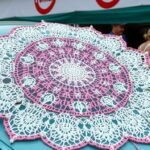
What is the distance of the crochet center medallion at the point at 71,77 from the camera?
812 millimetres

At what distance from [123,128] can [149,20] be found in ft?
6.58

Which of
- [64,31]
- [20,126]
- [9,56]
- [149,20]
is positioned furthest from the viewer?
[149,20]

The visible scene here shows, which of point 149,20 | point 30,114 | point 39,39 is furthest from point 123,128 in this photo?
point 149,20

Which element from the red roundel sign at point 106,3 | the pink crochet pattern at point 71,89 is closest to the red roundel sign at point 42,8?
the red roundel sign at point 106,3

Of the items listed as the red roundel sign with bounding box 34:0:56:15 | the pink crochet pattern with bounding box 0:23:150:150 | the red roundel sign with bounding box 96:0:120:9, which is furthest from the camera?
the red roundel sign with bounding box 34:0:56:15

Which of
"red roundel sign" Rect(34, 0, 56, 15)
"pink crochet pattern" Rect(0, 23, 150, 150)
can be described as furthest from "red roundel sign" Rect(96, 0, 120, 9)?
"pink crochet pattern" Rect(0, 23, 150, 150)

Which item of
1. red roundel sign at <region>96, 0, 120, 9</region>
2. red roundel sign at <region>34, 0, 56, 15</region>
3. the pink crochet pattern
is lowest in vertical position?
the pink crochet pattern

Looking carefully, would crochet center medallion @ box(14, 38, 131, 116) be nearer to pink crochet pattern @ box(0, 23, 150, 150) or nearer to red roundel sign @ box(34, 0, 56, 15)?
pink crochet pattern @ box(0, 23, 150, 150)

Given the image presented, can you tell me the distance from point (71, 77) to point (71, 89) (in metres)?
0.05

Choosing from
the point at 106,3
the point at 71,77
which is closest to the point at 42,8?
the point at 106,3

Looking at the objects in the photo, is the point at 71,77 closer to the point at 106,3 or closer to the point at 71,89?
the point at 71,89

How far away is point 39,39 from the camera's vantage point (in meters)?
0.96

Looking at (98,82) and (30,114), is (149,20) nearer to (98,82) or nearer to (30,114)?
(98,82)

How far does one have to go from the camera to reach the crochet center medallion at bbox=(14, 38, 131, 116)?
0.81 metres
